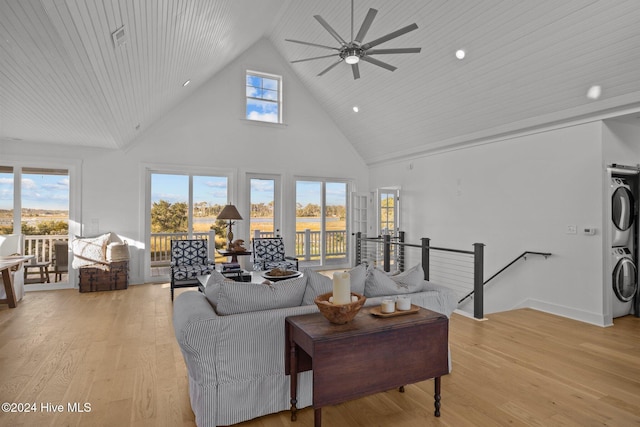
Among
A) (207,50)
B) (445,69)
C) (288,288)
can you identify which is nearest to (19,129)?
(207,50)

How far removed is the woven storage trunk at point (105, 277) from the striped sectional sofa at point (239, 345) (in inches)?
164

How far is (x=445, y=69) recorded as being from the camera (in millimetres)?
5195

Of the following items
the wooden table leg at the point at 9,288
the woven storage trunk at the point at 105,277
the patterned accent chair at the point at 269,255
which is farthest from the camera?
the patterned accent chair at the point at 269,255

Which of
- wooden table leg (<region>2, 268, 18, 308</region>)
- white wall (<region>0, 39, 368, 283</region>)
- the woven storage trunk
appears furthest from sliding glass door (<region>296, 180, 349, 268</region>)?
wooden table leg (<region>2, 268, 18, 308</region>)

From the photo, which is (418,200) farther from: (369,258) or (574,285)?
(574,285)

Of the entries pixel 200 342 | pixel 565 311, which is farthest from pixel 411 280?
pixel 565 311

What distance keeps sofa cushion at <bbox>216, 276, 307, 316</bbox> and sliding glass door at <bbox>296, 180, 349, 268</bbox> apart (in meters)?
5.47

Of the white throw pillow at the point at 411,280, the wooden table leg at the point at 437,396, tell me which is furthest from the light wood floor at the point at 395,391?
the white throw pillow at the point at 411,280

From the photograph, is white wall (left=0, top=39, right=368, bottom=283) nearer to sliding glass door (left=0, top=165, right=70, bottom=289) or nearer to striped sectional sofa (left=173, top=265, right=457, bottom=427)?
sliding glass door (left=0, top=165, right=70, bottom=289)

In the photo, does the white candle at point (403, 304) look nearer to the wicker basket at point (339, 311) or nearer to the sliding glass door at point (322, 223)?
the wicker basket at point (339, 311)

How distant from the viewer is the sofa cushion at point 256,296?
229 cm

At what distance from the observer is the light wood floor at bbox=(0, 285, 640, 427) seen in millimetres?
2273

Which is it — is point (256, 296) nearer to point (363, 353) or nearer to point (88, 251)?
point (363, 353)

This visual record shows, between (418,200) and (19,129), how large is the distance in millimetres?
6539
